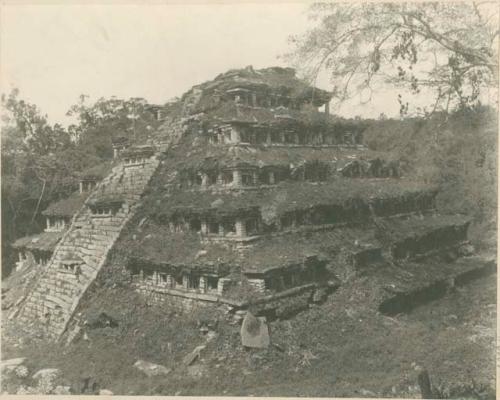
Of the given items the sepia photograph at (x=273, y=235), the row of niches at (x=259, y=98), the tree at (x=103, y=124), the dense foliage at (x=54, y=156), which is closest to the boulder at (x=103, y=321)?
the sepia photograph at (x=273, y=235)

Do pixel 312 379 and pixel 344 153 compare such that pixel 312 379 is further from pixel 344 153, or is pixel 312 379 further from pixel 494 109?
pixel 344 153

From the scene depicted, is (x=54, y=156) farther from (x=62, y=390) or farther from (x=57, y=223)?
(x=62, y=390)

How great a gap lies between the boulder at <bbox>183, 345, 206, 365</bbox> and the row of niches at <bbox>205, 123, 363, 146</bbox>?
934cm

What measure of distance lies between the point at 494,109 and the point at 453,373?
7.28 meters

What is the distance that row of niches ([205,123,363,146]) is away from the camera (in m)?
23.9

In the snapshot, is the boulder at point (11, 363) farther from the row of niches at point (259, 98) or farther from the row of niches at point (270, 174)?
the row of niches at point (259, 98)

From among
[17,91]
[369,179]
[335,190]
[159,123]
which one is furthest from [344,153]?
[17,91]

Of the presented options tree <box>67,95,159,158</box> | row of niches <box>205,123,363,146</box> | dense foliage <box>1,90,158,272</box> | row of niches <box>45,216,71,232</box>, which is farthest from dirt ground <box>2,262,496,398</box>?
tree <box>67,95,159,158</box>

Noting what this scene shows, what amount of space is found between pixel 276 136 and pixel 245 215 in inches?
256

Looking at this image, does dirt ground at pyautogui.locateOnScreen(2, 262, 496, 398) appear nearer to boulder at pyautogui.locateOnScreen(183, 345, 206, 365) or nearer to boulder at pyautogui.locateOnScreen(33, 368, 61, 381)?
boulder at pyautogui.locateOnScreen(183, 345, 206, 365)

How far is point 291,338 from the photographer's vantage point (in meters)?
18.0

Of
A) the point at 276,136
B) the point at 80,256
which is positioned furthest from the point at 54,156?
the point at 276,136

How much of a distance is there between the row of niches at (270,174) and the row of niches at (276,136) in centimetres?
180

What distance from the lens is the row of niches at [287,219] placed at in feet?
67.8
